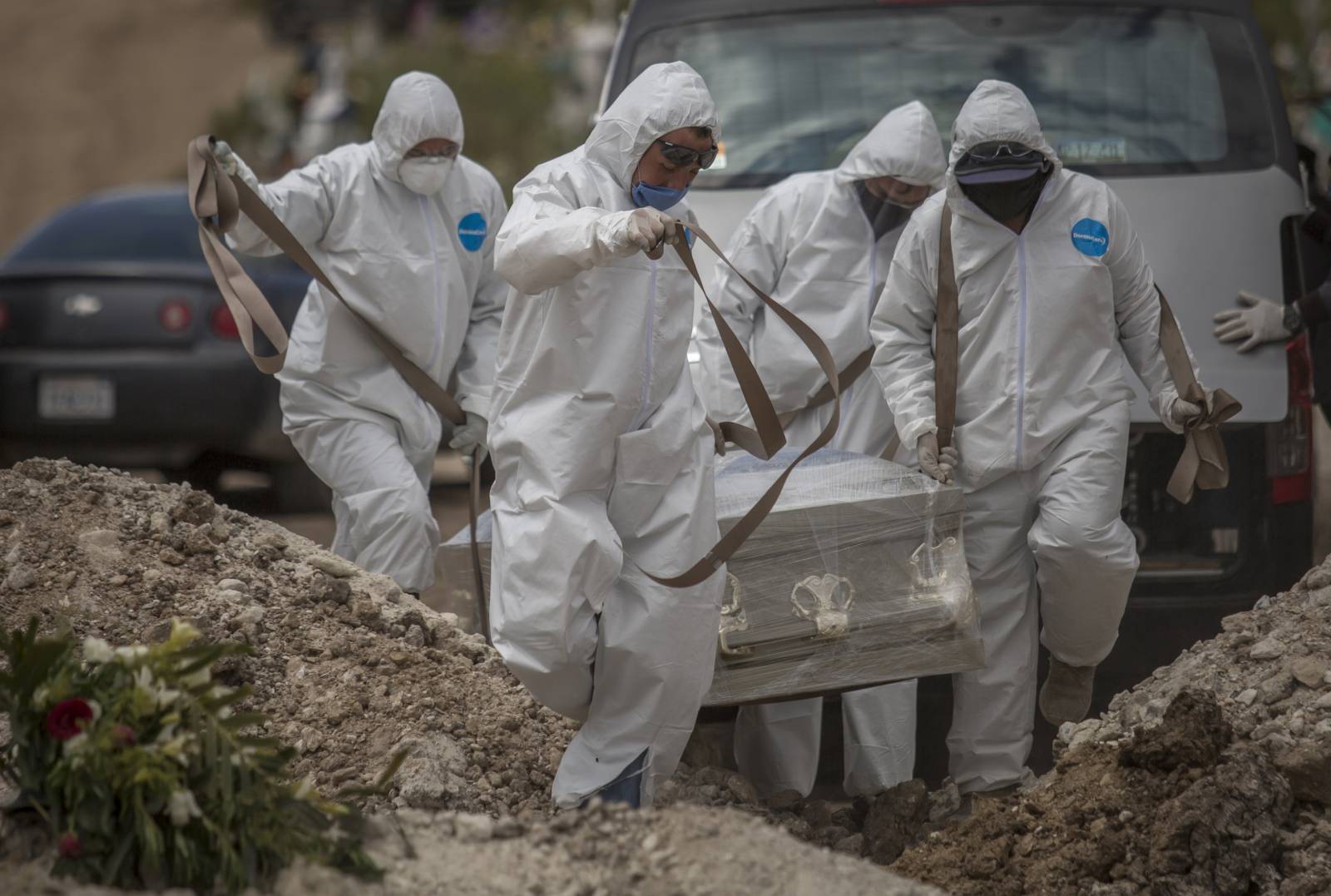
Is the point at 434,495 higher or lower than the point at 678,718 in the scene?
lower

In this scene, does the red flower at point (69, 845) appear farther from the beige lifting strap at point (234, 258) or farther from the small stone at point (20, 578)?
the small stone at point (20, 578)

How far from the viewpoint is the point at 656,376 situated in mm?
4227

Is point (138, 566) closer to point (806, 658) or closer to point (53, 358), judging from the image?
point (806, 658)

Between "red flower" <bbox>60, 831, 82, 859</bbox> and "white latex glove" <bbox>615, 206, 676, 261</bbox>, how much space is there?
Result: 1.55 meters

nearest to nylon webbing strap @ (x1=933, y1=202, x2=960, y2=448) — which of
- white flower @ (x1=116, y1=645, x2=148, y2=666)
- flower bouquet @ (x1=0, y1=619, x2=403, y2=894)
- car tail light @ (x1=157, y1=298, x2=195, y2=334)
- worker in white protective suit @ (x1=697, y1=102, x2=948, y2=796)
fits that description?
worker in white protective suit @ (x1=697, y1=102, x2=948, y2=796)

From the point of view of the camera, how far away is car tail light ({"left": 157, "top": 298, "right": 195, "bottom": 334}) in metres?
8.44

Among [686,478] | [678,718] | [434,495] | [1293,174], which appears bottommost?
[434,495]

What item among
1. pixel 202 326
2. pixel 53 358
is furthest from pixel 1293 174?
pixel 53 358

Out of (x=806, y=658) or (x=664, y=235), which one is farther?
(x=806, y=658)

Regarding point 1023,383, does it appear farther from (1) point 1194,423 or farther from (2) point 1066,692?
(2) point 1066,692

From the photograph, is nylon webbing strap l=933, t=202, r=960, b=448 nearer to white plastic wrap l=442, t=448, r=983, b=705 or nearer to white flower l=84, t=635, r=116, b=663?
white plastic wrap l=442, t=448, r=983, b=705

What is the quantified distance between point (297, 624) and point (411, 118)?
4.91 feet

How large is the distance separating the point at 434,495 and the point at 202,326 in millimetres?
2178

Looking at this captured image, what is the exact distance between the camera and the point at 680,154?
4246mm
